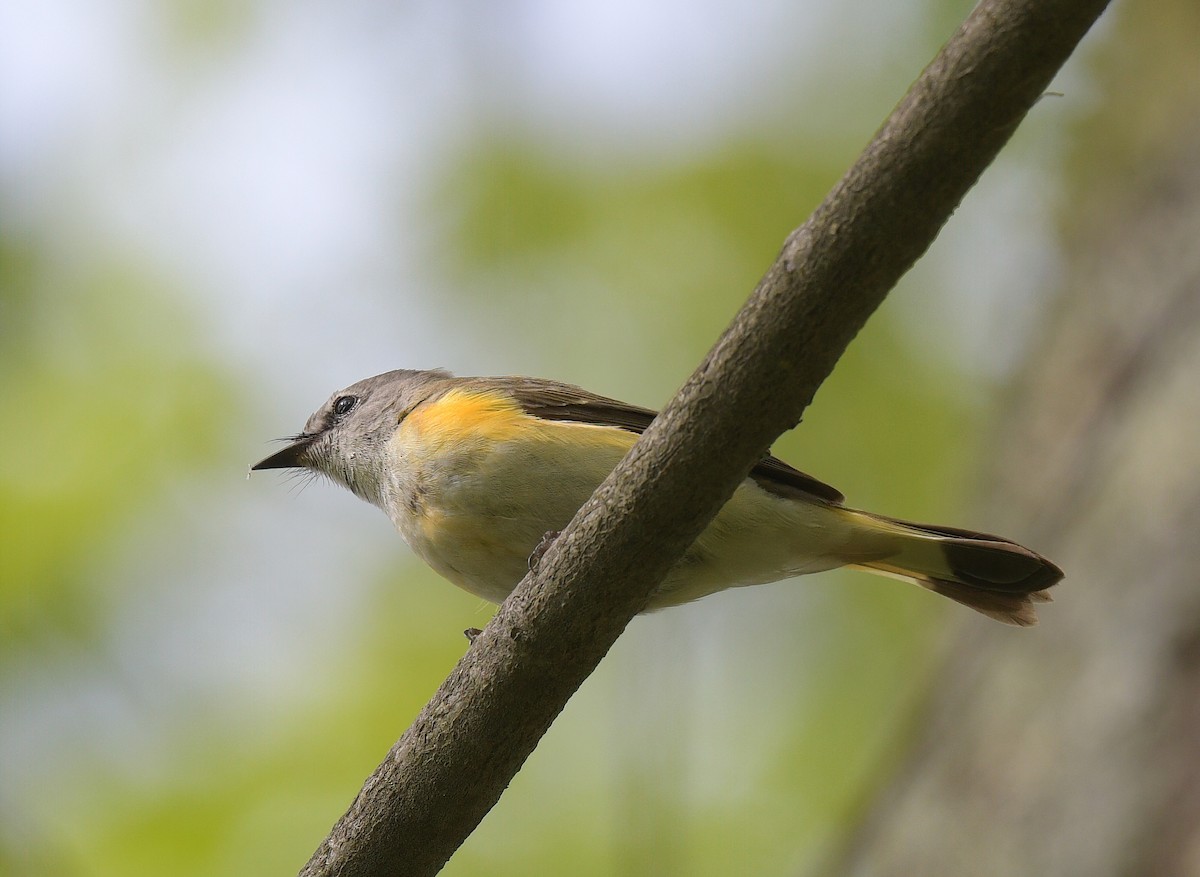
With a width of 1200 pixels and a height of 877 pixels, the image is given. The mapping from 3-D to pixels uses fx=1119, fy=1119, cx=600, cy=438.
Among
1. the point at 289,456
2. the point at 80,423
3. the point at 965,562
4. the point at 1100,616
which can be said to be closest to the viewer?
the point at 965,562

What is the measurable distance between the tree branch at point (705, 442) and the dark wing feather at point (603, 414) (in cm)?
148

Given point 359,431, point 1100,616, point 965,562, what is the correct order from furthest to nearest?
point 359,431, point 1100,616, point 965,562

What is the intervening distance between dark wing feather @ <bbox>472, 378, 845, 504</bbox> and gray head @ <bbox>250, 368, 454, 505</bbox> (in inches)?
21.8

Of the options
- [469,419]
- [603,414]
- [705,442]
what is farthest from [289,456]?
[705,442]

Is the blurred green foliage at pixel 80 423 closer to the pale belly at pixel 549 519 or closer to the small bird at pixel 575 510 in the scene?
the small bird at pixel 575 510

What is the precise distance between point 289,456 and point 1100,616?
3943mm

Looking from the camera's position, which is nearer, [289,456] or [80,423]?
[289,456]

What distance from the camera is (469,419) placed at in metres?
4.34

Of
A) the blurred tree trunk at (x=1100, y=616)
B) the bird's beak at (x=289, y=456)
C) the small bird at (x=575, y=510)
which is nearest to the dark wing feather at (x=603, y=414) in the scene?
the small bird at (x=575, y=510)

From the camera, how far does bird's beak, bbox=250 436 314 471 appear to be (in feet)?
18.7

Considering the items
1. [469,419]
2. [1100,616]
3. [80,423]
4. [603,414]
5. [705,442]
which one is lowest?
[80,423]

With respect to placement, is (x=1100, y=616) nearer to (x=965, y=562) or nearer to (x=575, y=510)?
(x=965, y=562)

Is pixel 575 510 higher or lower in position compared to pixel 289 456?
higher

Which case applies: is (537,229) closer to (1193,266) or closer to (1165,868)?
(1193,266)
